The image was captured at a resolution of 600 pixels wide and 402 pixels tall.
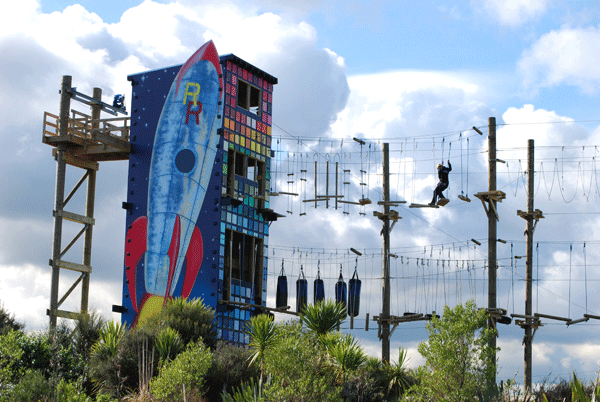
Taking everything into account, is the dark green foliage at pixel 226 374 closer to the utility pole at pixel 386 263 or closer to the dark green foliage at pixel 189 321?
the dark green foliage at pixel 189 321

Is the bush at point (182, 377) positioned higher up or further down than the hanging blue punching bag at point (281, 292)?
further down

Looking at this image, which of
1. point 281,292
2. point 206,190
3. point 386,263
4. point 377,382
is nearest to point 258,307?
point 281,292

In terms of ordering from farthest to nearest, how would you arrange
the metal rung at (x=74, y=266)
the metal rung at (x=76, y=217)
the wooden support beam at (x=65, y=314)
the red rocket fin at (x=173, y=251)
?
the metal rung at (x=76, y=217), the red rocket fin at (x=173, y=251), the metal rung at (x=74, y=266), the wooden support beam at (x=65, y=314)

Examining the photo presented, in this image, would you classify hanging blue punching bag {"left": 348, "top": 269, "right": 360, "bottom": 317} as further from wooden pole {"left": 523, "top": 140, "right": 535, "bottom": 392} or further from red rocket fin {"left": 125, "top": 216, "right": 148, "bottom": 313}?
red rocket fin {"left": 125, "top": 216, "right": 148, "bottom": 313}

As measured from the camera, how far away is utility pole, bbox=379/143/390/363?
1334 inches

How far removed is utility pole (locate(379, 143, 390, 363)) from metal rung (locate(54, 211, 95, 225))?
594 inches

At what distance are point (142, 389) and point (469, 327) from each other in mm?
10874

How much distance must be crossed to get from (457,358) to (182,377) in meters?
8.62

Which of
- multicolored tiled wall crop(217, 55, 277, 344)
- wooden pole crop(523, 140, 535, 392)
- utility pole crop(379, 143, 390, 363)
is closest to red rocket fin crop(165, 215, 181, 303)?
multicolored tiled wall crop(217, 55, 277, 344)

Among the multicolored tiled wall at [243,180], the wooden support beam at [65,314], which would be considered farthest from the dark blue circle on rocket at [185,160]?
the wooden support beam at [65,314]

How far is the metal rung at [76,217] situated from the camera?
39906 millimetres

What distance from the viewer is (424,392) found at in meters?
26.5

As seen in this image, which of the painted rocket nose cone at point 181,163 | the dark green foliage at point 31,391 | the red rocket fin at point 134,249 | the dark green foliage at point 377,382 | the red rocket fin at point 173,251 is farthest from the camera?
the red rocket fin at point 134,249

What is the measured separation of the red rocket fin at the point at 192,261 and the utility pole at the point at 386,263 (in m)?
9.09
